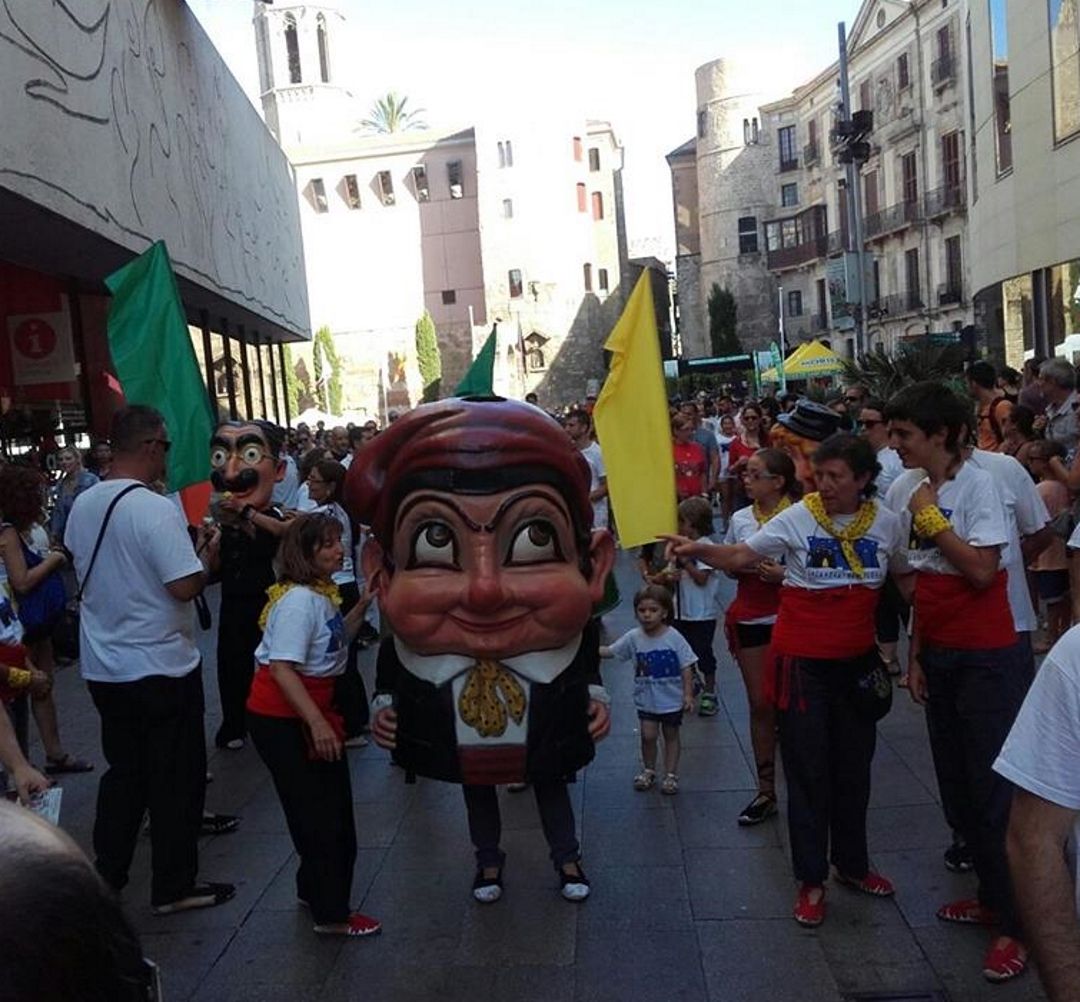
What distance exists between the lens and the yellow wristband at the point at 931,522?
347 centimetres

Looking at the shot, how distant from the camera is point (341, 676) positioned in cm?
402

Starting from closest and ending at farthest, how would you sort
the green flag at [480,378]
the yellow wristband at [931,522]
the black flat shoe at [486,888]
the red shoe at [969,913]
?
the yellow wristband at [931,522]
the red shoe at [969,913]
the black flat shoe at [486,888]
the green flag at [480,378]

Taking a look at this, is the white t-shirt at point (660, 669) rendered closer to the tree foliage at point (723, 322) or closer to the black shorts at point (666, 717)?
the black shorts at point (666, 717)

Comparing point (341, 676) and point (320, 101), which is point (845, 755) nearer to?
point (341, 676)

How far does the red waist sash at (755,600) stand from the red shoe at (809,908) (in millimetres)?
1255

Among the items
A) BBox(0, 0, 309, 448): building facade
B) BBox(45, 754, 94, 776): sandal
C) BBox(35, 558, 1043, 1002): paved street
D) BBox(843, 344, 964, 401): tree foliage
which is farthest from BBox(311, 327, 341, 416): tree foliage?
BBox(35, 558, 1043, 1002): paved street

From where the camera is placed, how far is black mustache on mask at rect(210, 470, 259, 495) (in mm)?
5527

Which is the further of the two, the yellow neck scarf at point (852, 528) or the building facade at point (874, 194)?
the building facade at point (874, 194)

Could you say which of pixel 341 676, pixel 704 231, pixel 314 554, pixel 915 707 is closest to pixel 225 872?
pixel 341 676

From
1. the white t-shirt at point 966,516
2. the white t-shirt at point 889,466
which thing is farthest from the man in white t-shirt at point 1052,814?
the white t-shirt at point 889,466

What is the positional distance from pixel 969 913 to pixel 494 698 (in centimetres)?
179

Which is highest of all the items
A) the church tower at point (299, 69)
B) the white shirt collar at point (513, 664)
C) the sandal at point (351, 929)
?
the church tower at point (299, 69)

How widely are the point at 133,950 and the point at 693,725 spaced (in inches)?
217

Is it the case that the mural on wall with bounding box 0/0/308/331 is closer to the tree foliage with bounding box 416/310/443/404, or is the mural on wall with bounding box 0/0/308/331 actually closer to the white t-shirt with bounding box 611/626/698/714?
the white t-shirt with bounding box 611/626/698/714
